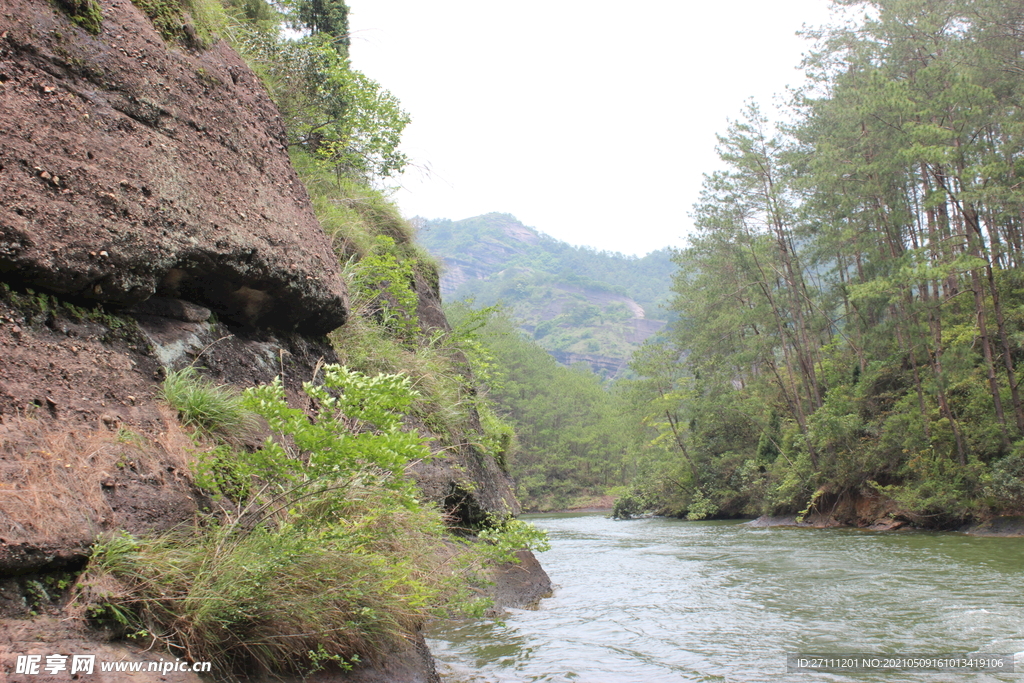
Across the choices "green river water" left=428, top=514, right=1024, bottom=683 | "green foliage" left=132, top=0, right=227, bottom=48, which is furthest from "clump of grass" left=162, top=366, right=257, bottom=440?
"green foliage" left=132, top=0, right=227, bottom=48

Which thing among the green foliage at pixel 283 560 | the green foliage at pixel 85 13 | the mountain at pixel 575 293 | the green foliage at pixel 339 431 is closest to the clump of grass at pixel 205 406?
the green foliage at pixel 283 560

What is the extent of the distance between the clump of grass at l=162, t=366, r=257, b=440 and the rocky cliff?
0.36ft

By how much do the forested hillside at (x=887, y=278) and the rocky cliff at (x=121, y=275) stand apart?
15719 millimetres

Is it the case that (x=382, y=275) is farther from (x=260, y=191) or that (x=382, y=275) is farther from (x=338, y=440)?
(x=338, y=440)

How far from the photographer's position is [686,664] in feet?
17.4

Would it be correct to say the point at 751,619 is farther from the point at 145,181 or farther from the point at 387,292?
the point at 145,181

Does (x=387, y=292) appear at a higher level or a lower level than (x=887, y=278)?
lower

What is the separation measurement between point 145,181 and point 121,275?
78 cm

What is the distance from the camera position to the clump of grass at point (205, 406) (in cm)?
392

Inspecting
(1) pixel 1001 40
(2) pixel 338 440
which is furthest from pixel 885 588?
(1) pixel 1001 40

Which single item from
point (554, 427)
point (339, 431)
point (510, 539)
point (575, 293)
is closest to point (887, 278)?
point (510, 539)

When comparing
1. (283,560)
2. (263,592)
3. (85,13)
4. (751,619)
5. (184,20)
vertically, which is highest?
(184,20)

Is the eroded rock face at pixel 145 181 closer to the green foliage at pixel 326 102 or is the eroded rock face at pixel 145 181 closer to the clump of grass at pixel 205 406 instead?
the clump of grass at pixel 205 406

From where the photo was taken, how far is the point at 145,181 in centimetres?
431
